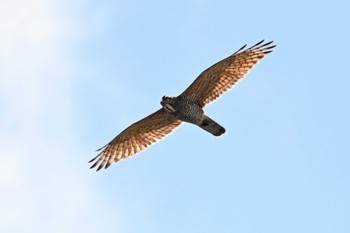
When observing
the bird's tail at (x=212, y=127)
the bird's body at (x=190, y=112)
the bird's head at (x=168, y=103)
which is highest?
the bird's head at (x=168, y=103)

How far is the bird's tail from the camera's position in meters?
30.0

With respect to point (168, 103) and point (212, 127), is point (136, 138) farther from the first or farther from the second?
point (212, 127)

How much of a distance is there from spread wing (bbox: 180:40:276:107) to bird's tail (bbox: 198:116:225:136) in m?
0.75

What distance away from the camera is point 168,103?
30.5 meters

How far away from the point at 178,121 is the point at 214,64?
2070 mm

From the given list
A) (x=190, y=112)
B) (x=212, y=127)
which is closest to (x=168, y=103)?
(x=190, y=112)

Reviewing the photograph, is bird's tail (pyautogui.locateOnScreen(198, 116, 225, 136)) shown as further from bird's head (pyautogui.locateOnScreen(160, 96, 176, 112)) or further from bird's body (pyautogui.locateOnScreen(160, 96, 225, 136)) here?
bird's head (pyautogui.locateOnScreen(160, 96, 176, 112))

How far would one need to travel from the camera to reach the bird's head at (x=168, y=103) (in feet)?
100

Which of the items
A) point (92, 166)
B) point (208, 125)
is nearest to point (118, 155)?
point (92, 166)

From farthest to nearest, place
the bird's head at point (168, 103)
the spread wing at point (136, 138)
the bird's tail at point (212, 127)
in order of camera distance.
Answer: the spread wing at point (136, 138) → the bird's head at point (168, 103) → the bird's tail at point (212, 127)

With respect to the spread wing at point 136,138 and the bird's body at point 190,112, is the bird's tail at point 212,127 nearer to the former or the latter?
the bird's body at point 190,112

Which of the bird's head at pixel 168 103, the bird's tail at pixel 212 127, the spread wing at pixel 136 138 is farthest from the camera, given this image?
the spread wing at pixel 136 138

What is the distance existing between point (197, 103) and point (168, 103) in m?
0.77

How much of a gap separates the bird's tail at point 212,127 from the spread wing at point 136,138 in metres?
1.30
